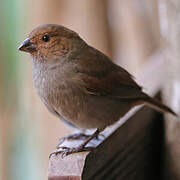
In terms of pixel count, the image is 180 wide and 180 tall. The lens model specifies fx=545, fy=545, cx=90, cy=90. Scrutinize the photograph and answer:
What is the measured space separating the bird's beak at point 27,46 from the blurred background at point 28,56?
1.88 ft

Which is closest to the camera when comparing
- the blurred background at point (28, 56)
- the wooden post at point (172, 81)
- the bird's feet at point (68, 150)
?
the bird's feet at point (68, 150)

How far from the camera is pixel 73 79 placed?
2.16m

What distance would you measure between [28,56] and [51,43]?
3.53 ft

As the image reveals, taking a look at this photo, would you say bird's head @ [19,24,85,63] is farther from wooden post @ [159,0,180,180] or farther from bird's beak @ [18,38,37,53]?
wooden post @ [159,0,180,180]

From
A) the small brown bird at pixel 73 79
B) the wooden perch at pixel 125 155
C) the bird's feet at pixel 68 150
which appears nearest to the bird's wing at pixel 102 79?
the small brown bird at pixel 73 79

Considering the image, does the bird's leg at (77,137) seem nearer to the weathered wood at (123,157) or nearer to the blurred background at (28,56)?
the weathered wood at (123,157)

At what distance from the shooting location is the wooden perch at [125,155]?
5.64 ft

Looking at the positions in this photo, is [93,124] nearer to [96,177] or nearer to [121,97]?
[121,97]

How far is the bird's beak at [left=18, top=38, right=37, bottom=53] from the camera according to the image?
2102 mm

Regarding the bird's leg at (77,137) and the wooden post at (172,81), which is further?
the wooden post at (172,81)

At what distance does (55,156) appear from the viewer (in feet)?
5.87

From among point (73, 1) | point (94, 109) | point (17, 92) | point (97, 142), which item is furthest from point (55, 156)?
point (73, 1)

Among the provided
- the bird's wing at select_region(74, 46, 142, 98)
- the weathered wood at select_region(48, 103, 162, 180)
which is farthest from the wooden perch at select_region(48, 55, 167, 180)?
the bird's wing at select_region(74, 46, 142, 98)

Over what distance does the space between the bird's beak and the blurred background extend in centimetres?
57
